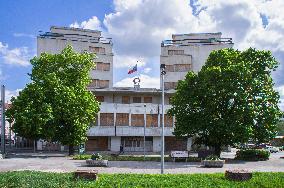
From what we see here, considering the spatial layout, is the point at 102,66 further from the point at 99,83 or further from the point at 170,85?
the point at 170,85

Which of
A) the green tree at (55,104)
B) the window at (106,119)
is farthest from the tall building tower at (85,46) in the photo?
the green tree at (55,104)

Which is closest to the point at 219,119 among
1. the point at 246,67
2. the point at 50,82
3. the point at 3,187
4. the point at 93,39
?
the point at 246,67

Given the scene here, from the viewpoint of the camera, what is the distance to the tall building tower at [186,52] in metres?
67.1

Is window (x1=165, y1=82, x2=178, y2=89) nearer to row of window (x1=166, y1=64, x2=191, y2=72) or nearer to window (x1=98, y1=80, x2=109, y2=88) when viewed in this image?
row of window (x1=166, y1=64, x2=191, y2=72)

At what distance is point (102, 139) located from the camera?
62.5 m

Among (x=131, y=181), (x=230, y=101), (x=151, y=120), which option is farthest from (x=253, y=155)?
(x=131, y=181)

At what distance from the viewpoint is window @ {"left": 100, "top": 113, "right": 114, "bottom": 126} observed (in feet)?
198

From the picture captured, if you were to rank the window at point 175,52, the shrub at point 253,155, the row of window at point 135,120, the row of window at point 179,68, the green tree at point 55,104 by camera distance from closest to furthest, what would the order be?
the shrub at point 253,155, the green tree at point 55,104, the row of window at point 135,120, the row of window at point 179,68, the window at point 175,52

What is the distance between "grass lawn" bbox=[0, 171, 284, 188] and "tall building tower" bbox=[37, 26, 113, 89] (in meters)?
43.3

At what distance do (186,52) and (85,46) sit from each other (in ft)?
54.3

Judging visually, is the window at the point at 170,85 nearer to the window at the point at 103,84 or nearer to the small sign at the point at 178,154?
the window at the point at 103,84

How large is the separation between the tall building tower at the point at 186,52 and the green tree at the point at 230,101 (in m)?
25.4

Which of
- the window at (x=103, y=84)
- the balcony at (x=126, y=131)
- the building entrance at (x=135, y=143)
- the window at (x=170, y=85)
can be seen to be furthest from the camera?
the window at (x=170, y=85)

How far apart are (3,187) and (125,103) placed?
46504mm
